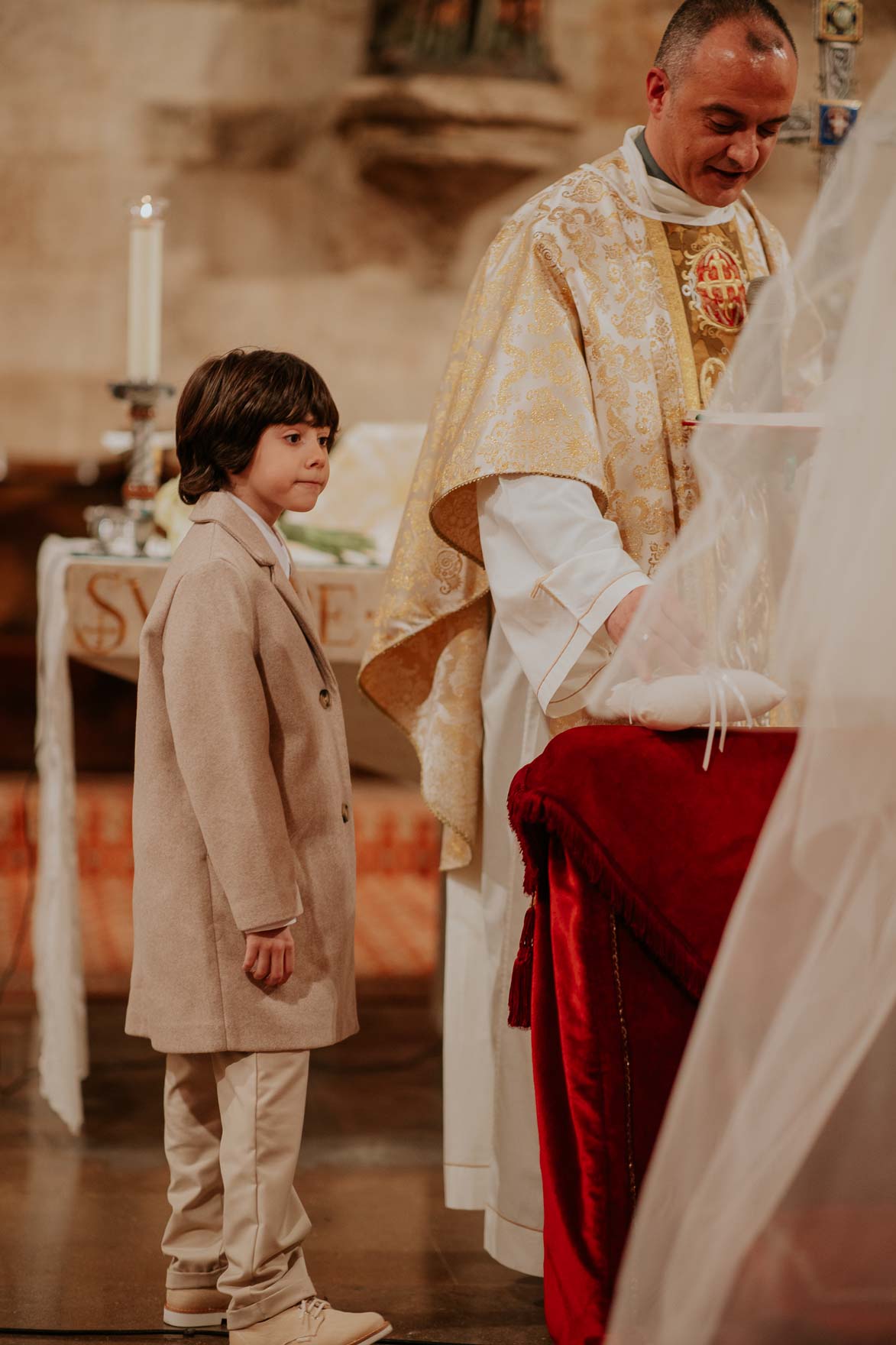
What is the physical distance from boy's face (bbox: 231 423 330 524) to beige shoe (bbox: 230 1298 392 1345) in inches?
42.0

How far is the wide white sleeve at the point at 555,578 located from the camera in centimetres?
210

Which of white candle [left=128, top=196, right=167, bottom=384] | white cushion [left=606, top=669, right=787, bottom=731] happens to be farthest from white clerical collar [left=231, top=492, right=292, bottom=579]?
white candle [left=128, top=196, right=167, bottom=384]

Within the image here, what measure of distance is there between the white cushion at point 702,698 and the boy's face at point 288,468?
→ 0.55 metres

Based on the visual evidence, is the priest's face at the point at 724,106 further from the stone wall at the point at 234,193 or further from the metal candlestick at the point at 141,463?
the stone wall at the point at 234,193

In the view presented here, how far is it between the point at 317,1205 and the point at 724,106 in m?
1.92

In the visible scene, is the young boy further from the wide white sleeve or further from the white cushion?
the white cushion

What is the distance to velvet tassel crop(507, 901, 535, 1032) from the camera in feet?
6.56

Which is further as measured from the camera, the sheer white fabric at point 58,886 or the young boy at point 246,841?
the sheer white fabric at point 58,886

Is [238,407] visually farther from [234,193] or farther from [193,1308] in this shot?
[234,193]

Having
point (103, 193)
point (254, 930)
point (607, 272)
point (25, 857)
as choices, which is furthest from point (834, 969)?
point (103, 193)

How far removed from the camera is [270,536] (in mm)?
2203

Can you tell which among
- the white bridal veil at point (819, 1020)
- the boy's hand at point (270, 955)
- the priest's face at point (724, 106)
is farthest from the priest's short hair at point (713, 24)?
the boy's hand at point (270, 955)

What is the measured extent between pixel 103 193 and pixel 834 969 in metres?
5.69

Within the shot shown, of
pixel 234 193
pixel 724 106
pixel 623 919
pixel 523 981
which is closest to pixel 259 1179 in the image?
pixel 523 981
